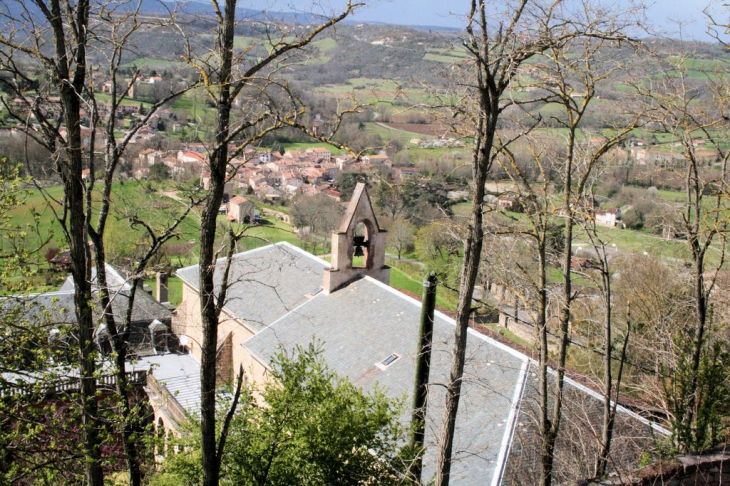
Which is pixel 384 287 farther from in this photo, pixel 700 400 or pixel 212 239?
pixel 212 239

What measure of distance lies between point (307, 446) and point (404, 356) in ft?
20.4

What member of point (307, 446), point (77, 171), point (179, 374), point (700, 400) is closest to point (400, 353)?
point (307, 446)

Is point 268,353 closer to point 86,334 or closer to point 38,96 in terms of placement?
point 86,334

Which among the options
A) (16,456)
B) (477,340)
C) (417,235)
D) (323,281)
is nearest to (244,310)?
(323,281)

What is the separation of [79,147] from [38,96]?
856 mm

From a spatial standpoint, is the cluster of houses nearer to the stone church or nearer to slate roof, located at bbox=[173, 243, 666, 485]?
the stone church

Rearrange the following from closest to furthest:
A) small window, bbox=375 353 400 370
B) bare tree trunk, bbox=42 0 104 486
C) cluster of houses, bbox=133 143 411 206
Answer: bare tree trunk, bbox=42 0 104 486 < small window, bbox=375 353 400 370 < cluster of houses, bbox=133 143 411 206

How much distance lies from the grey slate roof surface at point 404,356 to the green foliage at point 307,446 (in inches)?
38.1

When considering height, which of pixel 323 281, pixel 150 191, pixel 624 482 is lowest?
pixel 323 281

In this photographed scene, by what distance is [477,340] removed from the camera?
15594 millimetres

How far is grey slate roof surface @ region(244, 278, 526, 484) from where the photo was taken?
40.7 ft

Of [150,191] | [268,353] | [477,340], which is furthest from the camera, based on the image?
[268,353]

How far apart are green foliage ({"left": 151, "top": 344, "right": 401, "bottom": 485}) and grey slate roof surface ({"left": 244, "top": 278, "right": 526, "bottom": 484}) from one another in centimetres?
97

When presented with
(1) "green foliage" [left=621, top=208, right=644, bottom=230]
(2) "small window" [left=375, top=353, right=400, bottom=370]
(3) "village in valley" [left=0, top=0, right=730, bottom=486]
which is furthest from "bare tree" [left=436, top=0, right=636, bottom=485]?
(1) "green foliage" [left=621, top=208, right=644, bottom=230]
